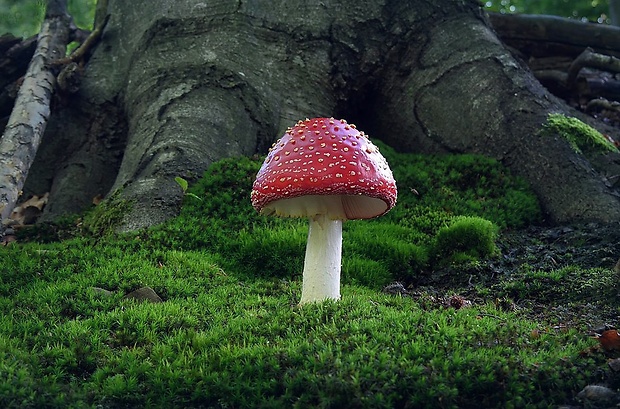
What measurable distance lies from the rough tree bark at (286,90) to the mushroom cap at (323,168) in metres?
2.37

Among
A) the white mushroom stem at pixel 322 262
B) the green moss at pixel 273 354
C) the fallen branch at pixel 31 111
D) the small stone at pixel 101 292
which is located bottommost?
the green moss at pixel 273 354

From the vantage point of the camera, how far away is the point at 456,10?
7727 mm

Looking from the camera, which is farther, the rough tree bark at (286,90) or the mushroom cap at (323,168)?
the rough tree bark at (286,90)

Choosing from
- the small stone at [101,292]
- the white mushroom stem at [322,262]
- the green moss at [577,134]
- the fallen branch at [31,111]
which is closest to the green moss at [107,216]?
the fallen branch at [31,111]

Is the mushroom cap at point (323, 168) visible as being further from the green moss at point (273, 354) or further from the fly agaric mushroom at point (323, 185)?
the green moss at point (273, 354)

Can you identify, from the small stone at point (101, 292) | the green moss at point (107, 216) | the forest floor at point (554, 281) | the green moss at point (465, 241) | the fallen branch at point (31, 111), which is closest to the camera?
the forest floor at point (554, 281)

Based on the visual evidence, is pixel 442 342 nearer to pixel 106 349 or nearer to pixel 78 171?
pixel 106 349

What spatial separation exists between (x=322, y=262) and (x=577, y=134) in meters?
3.69

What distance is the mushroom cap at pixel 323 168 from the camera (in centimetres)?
347

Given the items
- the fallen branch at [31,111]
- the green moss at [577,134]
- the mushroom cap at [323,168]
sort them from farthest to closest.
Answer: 1. the green moss at [577,134]
2. the fallen branch at [31,111]
3. the mushroom cap at [323,168]

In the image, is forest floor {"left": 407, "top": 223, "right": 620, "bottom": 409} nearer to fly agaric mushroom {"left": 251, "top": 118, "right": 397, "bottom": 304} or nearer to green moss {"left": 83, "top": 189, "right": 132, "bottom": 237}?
fly agaric mushroom {"left": 251, "top": 118, "right": 397, "bottom": 304}

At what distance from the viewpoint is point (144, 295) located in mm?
4094

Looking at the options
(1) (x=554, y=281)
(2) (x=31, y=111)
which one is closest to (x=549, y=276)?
(1) (x=554, y=281)

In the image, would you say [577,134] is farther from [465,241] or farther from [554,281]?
[554,281]
